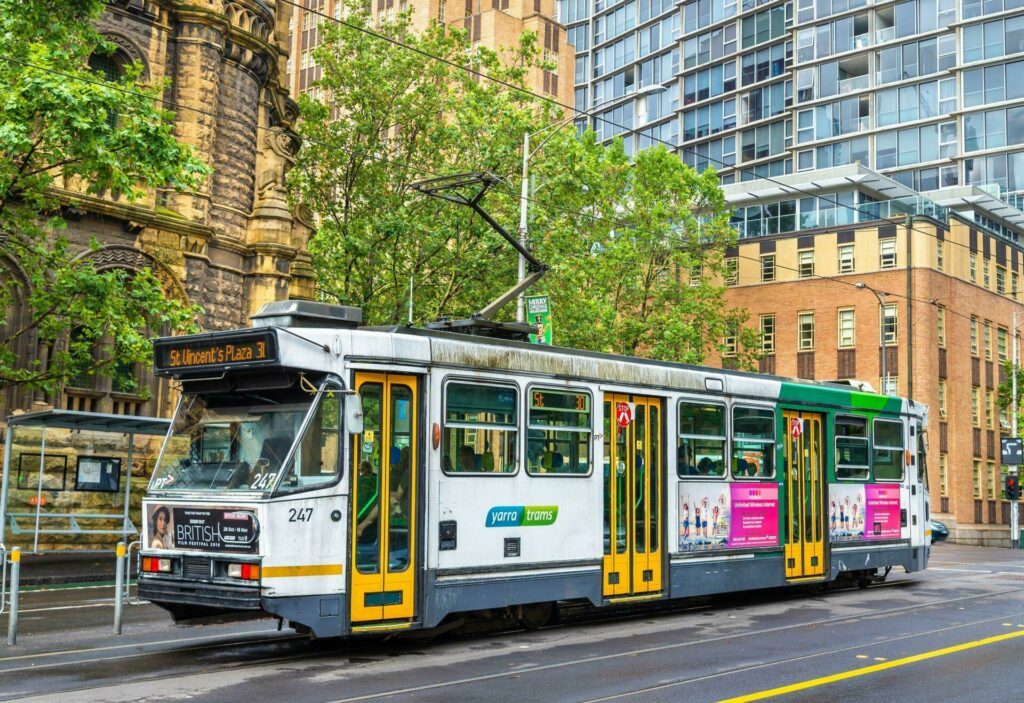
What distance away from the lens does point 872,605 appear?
16.9 m

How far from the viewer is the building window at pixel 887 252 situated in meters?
55.8

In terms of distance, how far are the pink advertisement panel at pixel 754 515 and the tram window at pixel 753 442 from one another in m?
0.19

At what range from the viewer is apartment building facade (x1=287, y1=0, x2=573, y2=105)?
82.7 m

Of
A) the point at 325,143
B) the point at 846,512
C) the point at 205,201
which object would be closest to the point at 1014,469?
the point at 325,143

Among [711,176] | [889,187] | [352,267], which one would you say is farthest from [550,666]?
[889,187]

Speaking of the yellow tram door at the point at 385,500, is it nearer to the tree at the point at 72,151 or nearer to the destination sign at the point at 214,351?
the destination sign at the point at 214,351

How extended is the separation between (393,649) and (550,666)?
1952 millimetres

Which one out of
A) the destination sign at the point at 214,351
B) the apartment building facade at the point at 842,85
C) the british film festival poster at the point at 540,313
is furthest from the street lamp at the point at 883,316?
the destination sign at the point at 214,351

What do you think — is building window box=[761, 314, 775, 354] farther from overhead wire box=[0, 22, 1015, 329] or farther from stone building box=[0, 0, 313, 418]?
stone building box=[0, 0, 313, 418]

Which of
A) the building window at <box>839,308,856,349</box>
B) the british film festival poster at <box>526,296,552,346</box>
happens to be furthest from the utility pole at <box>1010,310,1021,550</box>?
the british film festival poster at <box>526,296,552,346</box>

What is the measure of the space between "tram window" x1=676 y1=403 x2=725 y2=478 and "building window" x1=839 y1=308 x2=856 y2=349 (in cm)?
4312

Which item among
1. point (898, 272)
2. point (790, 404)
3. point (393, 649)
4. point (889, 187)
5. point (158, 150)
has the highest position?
point (889, 187)

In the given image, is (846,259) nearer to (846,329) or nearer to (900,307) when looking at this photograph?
(846,329)

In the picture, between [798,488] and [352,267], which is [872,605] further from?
[352,267]
